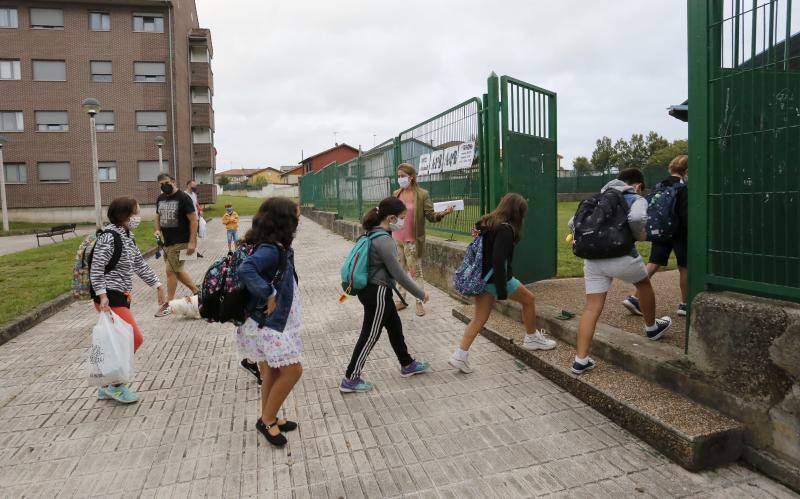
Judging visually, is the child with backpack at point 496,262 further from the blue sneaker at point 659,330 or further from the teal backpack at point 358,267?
the blue sneaker at point 659,330

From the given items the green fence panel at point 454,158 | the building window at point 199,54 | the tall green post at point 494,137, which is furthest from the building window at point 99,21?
the tall green post at point 494,137

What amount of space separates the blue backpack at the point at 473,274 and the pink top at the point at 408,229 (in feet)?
7.93

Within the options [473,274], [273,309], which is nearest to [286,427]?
[273,309]

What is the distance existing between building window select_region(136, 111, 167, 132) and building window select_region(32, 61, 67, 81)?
4703 mm

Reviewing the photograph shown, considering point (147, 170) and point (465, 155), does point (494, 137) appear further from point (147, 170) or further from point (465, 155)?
point (147, 170)

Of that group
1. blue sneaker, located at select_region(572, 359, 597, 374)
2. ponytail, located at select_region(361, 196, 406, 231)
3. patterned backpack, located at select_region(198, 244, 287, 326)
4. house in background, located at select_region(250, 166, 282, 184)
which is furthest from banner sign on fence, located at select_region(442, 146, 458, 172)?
house in background, located at select_region(250, 166, 282, 184)

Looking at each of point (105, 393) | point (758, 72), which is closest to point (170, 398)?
point (105, 393)

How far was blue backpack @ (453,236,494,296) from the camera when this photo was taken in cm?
442

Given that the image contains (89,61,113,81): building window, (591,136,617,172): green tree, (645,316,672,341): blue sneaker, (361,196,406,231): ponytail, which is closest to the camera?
(361,196,406,231): ponytail

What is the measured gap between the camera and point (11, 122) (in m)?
32.8

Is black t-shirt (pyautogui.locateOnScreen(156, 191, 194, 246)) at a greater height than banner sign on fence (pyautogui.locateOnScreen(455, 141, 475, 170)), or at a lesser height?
lesser

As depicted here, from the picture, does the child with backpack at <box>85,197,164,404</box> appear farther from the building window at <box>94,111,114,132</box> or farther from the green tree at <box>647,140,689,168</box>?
the green tree at <box>647,140,689,168</box>

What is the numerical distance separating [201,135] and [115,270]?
40584 millimetres

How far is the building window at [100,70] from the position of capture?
110 feet
